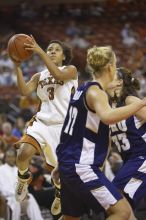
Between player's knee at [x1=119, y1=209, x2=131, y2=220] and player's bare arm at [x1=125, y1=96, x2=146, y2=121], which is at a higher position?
player's bare arm at [x1=125, y1=96, x2=146, y2=121]

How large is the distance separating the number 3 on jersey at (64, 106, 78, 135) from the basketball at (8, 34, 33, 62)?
1374mm

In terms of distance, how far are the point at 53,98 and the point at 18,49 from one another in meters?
0.80

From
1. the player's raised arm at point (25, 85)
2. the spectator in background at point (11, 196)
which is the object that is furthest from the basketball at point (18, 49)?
the spectator in background at point (11, 196)

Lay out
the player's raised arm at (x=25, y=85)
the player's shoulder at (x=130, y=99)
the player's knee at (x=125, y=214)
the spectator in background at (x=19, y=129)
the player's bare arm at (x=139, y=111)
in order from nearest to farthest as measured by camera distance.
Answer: the player's knee at (x=125, y=214)
the player's bare arm at (x=139, y=111)
the player's shoulder at (x=130, y=99)
the player's raised arm at (x=25, y=85)
the spectator in background at (x=19, y=129)

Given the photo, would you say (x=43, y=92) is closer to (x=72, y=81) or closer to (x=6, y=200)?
(x=72, y=81)

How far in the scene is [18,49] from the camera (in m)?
6.09

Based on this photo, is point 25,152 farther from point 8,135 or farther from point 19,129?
point 19,129

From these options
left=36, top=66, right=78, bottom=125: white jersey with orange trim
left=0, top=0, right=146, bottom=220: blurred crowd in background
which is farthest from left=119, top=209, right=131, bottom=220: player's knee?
left=0, top=0, right=146, bottom=220: blurred crowd in background

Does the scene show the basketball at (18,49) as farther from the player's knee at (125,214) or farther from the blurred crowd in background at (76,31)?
the blurred crowd in background at (76,31)

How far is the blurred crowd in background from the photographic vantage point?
17.1 m

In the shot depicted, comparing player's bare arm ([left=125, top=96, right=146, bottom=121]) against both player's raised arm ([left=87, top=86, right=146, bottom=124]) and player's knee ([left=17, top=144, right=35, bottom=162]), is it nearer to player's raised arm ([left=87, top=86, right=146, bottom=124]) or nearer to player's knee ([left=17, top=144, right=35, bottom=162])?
player's raised arm ([left=87, top=86, right=146, bottom=124])

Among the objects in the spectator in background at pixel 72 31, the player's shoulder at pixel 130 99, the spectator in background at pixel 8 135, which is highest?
the player's shoulder at pixel 130 99

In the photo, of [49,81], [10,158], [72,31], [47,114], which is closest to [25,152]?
[47,114]

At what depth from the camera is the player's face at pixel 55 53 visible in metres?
6.71
